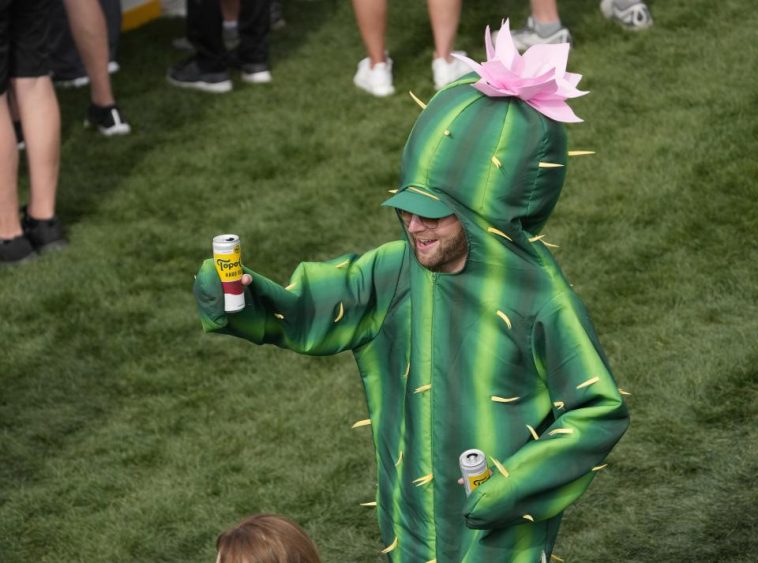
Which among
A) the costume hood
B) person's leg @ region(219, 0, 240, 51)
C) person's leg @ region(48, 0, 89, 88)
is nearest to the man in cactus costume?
the costume hood

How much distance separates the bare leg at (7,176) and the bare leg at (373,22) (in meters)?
2.06

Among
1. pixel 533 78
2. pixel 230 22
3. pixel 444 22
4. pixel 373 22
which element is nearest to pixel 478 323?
pixel 533 78

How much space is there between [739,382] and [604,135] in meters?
2.03

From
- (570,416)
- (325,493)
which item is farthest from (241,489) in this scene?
(570,416)

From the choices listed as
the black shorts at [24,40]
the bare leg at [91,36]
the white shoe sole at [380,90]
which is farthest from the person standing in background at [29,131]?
the white shoe sole at [380,90]

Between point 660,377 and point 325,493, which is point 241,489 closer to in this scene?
point 325,493

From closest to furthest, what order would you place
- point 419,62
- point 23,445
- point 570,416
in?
point 570,416, point 23,445, point 419,62

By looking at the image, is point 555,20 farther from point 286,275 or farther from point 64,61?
point 64,61

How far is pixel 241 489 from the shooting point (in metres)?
5.34

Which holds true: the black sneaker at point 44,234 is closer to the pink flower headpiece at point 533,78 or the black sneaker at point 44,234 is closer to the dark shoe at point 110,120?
the dark shoe at point 110,120

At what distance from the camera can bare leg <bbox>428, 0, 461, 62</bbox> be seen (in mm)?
7609

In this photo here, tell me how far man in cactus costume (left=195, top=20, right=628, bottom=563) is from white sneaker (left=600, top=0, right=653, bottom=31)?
4771 mm

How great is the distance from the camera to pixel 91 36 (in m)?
7.52

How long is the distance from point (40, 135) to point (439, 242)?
3659 mm
